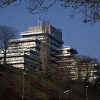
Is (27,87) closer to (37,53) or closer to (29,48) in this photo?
(37,53)

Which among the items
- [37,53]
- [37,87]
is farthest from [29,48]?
[37,87]

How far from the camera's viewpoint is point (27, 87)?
180 feet

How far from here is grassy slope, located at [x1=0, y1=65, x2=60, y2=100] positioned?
48794mm

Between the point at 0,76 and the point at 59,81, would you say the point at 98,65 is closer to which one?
the point at 59,81

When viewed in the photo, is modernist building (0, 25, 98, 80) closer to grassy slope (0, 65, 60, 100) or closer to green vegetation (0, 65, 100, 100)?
green vegetation (0, 65, 100, 100)

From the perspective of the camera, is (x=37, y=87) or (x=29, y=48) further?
(x=29, y=48)

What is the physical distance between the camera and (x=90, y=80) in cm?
7112

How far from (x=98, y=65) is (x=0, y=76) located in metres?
23.8

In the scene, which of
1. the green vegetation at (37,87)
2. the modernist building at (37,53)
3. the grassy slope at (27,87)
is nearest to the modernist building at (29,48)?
the modernist building at (37,53)

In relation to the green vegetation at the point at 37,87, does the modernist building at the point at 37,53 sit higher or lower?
higher

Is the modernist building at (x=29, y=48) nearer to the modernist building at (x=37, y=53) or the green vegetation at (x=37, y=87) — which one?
the modernist building at (x=37, y=53)

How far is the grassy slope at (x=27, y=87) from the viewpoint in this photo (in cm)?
4879

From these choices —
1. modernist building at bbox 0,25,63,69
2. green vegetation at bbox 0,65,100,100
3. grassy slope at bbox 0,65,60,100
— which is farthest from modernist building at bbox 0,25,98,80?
grassy slope at bbox 0,65,60,100

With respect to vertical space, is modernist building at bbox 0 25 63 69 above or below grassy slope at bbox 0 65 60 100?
above
